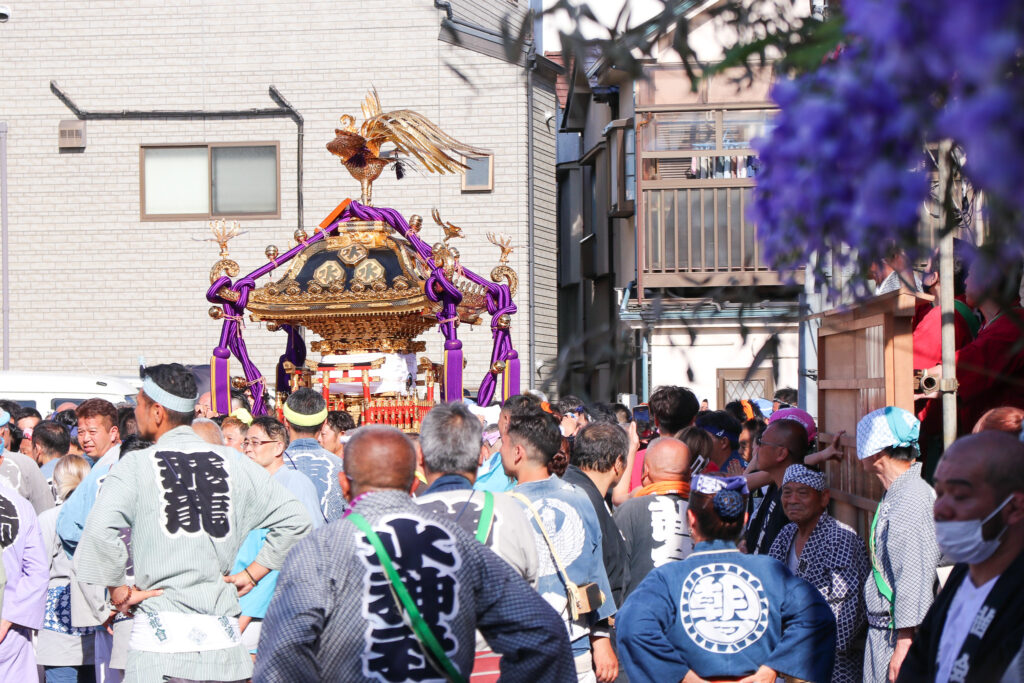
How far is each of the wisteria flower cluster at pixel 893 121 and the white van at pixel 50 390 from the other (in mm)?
13384

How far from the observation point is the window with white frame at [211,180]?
55.7 ft

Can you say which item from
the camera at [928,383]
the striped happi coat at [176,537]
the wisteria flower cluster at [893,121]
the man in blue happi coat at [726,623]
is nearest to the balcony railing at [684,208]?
the camera at [928,383]

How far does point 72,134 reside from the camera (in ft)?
55.6

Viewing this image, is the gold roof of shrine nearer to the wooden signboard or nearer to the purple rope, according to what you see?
the purple rope

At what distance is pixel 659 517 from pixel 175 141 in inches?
531

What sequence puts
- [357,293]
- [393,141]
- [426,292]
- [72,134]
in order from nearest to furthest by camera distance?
[426,292] < [357,293] < [393,141] < [72,134]

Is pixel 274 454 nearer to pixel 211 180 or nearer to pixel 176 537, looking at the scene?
pixel 176 537

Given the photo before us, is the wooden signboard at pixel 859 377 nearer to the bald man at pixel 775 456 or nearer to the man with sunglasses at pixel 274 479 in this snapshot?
the bald man at pixel 775 456

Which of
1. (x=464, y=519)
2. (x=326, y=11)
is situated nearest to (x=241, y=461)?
(x=464, y=519)

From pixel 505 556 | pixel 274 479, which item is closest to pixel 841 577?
pixel 505 556

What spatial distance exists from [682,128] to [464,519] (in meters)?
12.2

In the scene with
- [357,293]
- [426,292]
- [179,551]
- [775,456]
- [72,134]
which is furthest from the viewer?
[72,134]

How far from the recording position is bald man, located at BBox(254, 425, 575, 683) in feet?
9.62

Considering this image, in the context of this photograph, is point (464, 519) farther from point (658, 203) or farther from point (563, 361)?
point (658, 203)
